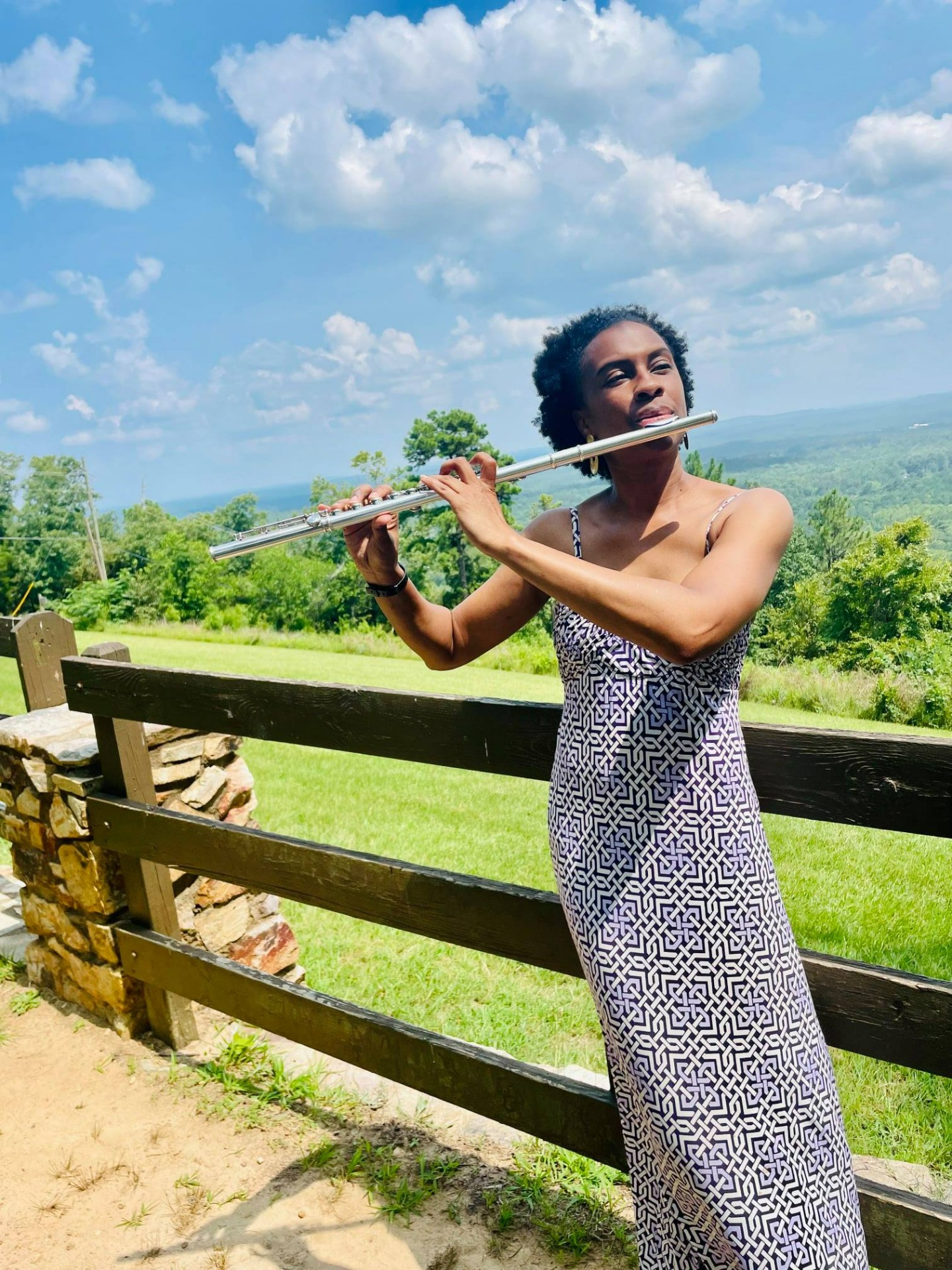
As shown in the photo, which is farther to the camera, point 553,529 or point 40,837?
point 40,837

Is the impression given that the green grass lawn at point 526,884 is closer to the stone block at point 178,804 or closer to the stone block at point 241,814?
the stone block at point 241,814

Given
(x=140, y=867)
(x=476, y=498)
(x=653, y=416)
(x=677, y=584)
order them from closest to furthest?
(x=677, y=584) → (x=476, y=498) → (x=653, y=416) → (x=140, y=867)

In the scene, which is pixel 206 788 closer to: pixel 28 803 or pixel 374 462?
pixel 28 803

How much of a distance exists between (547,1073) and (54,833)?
6.72ft

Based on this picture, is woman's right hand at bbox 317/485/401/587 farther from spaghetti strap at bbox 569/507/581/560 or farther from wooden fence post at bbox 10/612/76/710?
wooden fence post at bbox 10/612/76/710

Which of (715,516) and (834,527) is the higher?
(715,516)

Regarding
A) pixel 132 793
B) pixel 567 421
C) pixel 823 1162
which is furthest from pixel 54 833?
pixel 823 1162

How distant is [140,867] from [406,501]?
6.07 feet

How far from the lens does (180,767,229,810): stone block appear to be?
346 centimetres

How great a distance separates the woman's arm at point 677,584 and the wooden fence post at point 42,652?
310 centimetres

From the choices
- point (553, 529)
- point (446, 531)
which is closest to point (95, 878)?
point (553, 529)

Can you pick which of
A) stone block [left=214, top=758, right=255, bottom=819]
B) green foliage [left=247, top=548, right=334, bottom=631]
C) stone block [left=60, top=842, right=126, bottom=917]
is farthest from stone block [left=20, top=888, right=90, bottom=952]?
green foliage [left=247, top=548, right=334, bottom=631]

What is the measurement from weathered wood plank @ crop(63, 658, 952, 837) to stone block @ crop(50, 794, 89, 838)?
1.36 ft

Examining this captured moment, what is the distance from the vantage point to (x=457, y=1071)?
2.26 meters
